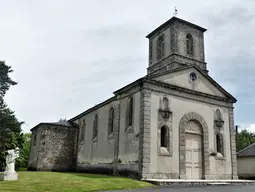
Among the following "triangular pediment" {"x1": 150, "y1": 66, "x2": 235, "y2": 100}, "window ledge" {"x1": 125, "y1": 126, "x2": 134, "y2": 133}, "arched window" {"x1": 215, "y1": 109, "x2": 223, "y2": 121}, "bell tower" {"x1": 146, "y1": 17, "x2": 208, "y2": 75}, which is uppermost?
"bell tower" {"x1": 146, "y1": 17, "x2": 208, "y2": 75}

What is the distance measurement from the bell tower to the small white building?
→ 1103cm

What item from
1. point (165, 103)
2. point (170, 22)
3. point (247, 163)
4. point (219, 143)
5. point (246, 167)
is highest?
point (170, 22)

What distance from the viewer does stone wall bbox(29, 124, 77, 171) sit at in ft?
103

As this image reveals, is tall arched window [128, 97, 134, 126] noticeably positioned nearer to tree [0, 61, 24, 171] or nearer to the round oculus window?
the round oculus window

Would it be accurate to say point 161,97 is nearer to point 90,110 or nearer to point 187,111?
point 187,111

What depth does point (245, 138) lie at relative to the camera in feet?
164

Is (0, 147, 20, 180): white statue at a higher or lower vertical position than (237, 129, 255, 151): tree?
lower

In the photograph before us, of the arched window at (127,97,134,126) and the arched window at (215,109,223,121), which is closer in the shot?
the arched window at (127,97,134,126)

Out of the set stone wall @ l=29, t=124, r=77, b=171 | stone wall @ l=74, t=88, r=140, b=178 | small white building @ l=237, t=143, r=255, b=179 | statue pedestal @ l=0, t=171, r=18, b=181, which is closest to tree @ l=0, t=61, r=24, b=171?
stone wall @ l=29, t=124, r=77, b=171

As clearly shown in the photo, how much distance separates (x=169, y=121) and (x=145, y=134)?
251 centimetres

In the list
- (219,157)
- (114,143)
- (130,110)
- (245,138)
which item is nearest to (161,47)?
(130,110)

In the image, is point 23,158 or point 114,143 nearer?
point 114,143

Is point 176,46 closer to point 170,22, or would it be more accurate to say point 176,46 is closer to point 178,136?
point 170,22

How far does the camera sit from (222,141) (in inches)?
927
